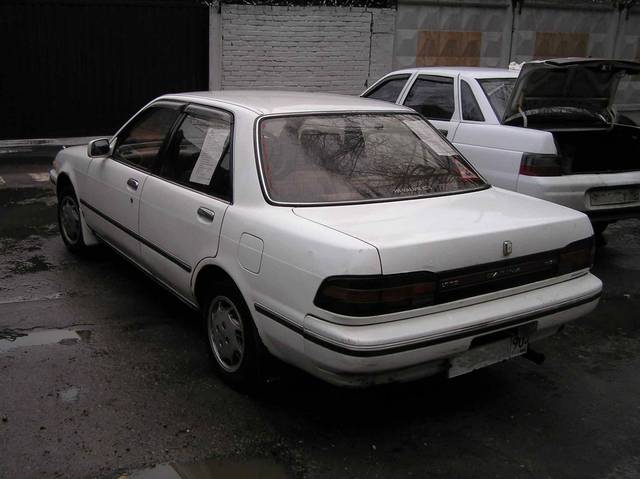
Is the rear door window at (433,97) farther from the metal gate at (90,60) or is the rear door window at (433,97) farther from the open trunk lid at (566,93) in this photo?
the metal gate at (90,60)

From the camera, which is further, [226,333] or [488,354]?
[226,333]

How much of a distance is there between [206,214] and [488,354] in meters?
1.68

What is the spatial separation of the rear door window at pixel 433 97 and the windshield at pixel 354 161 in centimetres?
274

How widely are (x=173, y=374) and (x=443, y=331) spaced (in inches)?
68.0

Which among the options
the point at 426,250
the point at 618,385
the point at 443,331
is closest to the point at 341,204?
the point at 426,250

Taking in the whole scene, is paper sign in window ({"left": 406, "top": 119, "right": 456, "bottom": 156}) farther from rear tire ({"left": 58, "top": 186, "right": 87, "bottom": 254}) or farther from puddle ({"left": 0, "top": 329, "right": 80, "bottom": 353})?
rear tire ({"left": 58, "top": 186, "right": 87, "bottom": 254})

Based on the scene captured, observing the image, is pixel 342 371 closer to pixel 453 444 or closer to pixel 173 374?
pixel 453 444

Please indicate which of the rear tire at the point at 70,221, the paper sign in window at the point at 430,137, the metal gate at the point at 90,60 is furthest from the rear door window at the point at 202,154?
the metal gate at the point at 90,60

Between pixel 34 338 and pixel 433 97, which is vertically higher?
pixel 433 97

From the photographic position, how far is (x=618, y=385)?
4.09 meters

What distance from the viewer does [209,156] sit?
4074mm

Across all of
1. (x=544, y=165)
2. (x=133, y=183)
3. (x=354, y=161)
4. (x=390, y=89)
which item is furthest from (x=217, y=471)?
(x=390, y=89)

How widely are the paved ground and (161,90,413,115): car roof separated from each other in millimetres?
1526

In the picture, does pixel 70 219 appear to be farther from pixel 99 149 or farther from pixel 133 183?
pixel 133 183
